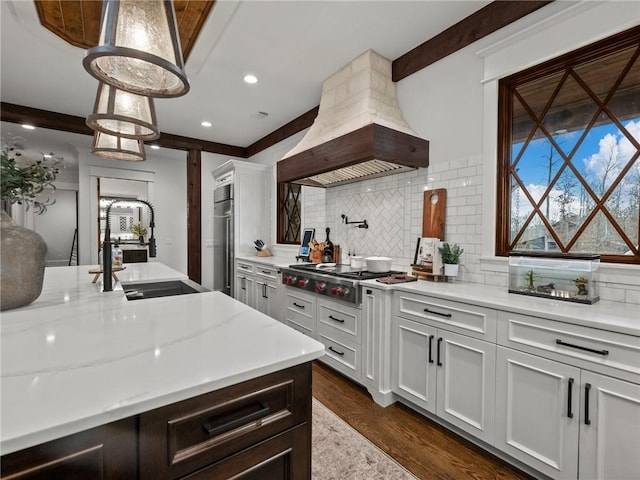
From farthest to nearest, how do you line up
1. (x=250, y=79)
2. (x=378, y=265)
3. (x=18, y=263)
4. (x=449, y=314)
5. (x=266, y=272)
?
(x=266, y=272), (x=250, y=79), (x=378, y=265), (x=449, y=314), (x=18, y=263)

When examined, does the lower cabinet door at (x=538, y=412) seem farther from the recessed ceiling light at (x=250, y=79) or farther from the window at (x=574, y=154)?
the recessed ceiling light at (x=250, y=79)

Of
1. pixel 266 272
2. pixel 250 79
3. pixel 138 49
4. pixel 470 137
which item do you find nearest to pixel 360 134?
pixel 470 137

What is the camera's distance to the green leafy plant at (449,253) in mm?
2279

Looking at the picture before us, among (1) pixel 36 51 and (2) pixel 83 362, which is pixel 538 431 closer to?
(2) pixel 83 362

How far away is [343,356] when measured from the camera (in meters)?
2.52

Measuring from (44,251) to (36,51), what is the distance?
105 inches

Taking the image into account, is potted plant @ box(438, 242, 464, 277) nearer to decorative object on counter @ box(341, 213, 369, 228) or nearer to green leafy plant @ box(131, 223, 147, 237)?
decorative object on counter @ box(341, 213, 369, 228)

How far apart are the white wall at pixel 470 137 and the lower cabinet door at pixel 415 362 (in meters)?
0.65

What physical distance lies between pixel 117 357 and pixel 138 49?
85 centimetres

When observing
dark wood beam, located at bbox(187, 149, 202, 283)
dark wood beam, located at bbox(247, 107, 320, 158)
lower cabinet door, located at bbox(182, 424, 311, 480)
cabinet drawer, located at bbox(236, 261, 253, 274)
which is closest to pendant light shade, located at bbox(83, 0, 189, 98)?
→ lower cabinet door, located at bbox(182, 424, 311, 480)

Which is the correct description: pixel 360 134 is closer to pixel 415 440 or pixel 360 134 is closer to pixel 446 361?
pixel 446 361

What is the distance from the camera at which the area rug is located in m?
1.59

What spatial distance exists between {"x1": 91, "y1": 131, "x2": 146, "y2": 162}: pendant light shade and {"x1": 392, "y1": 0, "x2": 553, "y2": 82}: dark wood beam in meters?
2.30

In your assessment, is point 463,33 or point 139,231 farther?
point 139,231
